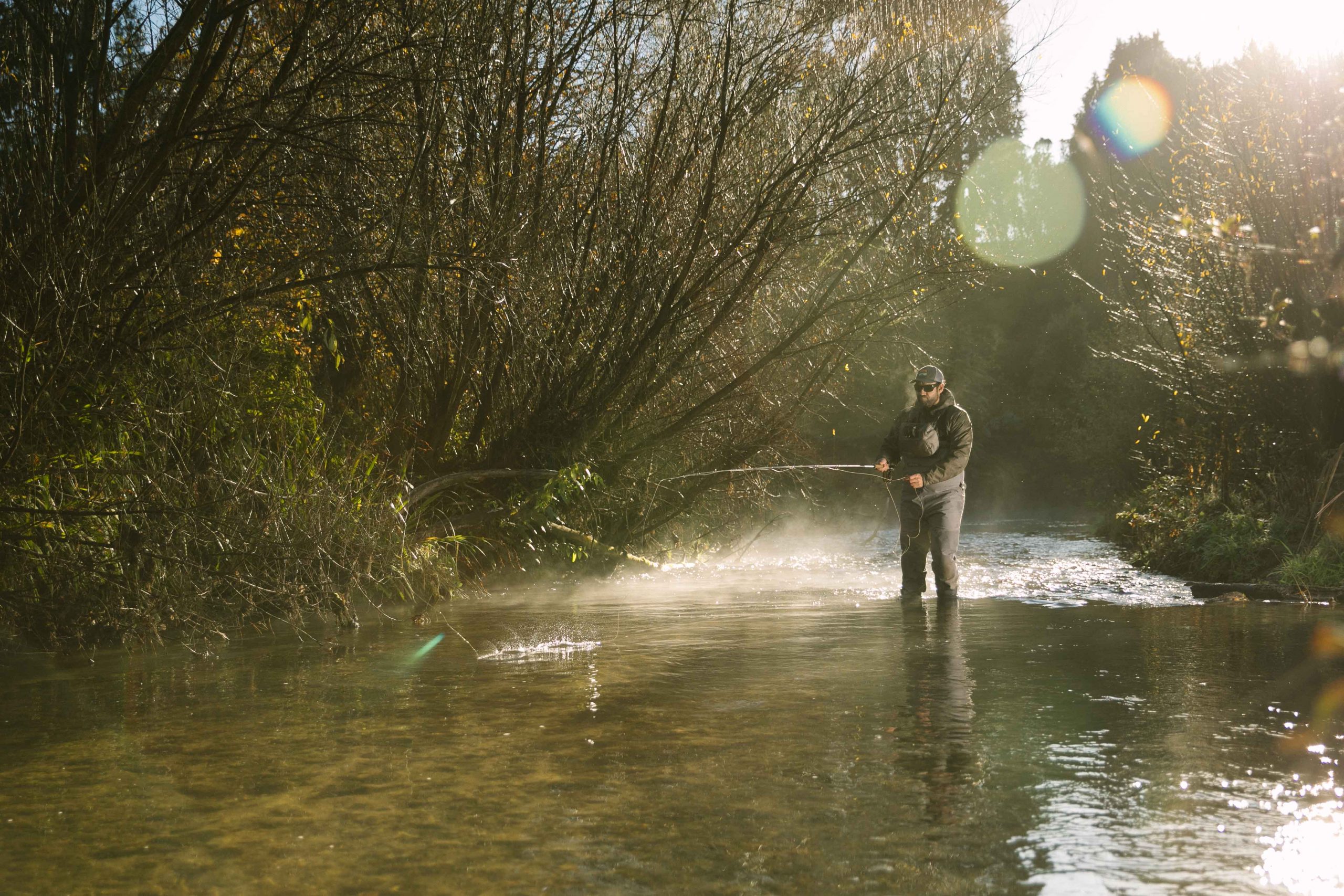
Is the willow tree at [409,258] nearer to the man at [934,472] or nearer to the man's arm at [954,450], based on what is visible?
the man at [934,472]

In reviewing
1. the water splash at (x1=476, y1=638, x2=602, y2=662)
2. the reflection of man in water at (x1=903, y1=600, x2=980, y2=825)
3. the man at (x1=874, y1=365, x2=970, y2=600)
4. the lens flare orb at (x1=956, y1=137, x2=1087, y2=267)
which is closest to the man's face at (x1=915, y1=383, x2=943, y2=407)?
the man at (x1=874, y1=365, x2=970, y2=600)

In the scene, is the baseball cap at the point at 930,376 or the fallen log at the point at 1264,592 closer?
the baseball cap at the point at 930,376

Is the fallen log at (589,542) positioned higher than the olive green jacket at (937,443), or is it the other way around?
the olive green jacket at (937,443)

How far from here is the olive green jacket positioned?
35.0 feet

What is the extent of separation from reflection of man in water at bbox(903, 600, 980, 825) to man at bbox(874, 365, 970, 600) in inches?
64.6

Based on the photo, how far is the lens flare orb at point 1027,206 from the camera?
3988 cm

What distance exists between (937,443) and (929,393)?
16.5 inches

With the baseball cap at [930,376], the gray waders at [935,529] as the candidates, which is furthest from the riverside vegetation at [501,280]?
the gray waders at [935,529]

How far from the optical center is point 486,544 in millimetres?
12117

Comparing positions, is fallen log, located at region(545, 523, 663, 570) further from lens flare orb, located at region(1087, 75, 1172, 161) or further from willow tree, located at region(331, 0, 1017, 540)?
lens flare orb, located at region(1087, 75, 1172, 161)

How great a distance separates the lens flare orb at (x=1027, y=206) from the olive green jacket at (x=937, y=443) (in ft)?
96.9

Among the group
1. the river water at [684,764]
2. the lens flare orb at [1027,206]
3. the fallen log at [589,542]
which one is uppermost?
the lens flare orb at [1027,206]

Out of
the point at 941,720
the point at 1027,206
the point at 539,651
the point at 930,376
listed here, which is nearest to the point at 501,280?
the point at 539,651

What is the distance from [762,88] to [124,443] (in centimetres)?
612
